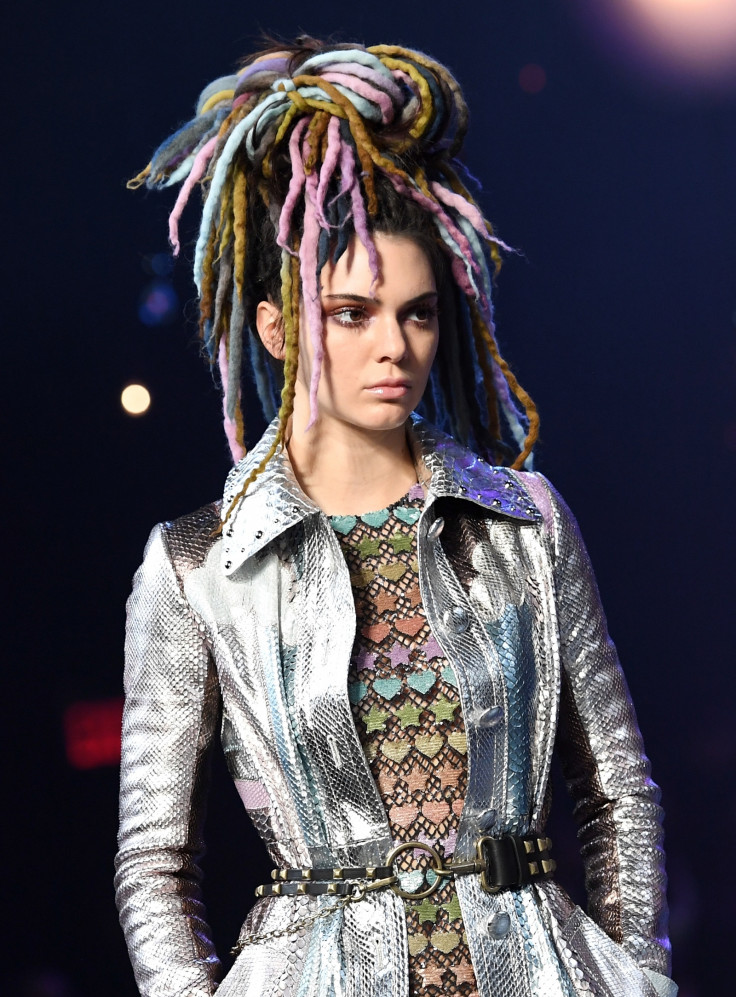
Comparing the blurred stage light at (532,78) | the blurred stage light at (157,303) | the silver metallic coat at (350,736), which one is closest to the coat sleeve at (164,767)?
the silver metallic coat at (350,736)

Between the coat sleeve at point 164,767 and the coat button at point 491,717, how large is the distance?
33 cm

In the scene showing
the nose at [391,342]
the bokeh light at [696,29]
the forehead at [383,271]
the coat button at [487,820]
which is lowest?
the coat button at [487,820]

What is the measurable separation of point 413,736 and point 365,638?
126mm

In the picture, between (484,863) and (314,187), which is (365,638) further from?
(314,187)

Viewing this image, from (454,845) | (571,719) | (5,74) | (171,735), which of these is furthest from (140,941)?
(5,74)

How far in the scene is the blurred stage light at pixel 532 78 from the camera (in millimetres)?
2814

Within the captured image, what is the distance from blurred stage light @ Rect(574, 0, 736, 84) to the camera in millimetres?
2828

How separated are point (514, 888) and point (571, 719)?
24 centimetres

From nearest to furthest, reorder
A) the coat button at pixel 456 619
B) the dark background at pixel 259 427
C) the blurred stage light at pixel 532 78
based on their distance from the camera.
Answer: the coat button at pixel 456 619
the dark background at pixel 259 427
the blurred stage light at pixel 532 78

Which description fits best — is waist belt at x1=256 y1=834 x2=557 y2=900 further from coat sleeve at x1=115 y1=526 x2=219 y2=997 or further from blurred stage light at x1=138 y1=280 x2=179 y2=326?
blurred stage light at x1=138 y1=280 x2=179 y2=326

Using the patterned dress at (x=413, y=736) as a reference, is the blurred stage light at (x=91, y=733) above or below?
above

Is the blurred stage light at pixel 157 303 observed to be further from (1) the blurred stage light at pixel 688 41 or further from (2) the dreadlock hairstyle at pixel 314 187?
(1) the blurred stage light at pixel 688 41

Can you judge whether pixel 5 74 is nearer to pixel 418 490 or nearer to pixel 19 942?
pixel 418 490

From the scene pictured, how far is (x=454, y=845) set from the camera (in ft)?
5.10
